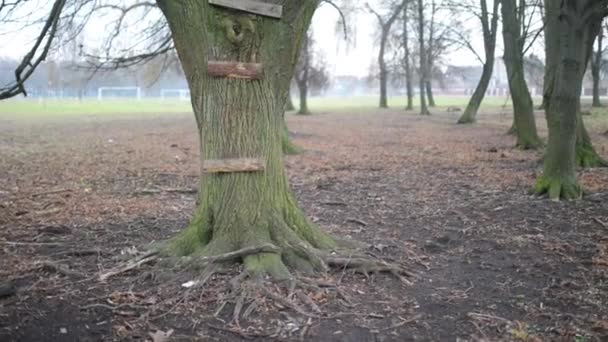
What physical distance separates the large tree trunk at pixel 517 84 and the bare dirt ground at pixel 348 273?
4282 mm

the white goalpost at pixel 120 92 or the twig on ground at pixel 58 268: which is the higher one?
the white goalpost at pixel 120 92

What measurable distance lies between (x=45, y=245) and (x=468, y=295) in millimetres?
4341

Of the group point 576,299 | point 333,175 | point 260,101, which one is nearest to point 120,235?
point 260,101

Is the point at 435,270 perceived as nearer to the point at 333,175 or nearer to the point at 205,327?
the point at 205,327

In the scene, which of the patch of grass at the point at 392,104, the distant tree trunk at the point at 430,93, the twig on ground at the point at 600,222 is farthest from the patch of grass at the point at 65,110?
the twig on ground at the point at 600,222

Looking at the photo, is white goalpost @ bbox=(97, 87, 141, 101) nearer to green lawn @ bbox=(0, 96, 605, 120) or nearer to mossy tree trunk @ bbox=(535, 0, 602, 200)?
green lawn @ bbox=(0, 96, 605, 120)

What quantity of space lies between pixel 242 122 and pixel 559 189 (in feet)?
17.4

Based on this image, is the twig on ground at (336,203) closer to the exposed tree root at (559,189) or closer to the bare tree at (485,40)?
the exposed tree root at (559,189)

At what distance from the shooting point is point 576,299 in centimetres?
466

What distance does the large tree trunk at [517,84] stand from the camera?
16.3 metres

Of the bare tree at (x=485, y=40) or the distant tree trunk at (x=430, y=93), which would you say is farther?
the distant tree trunk at (x=430, y=93)

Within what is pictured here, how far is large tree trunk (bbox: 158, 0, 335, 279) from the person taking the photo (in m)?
5.06

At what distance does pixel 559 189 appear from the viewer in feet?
27.3

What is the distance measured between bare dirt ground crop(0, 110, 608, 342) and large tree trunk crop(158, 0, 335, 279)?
1.39ft
